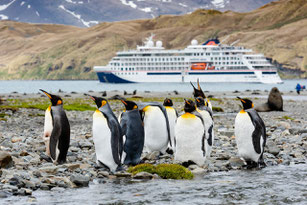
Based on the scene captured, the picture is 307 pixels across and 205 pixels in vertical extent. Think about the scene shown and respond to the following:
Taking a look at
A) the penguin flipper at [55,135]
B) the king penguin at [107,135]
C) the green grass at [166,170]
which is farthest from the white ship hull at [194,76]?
the king penguin at [107,135]

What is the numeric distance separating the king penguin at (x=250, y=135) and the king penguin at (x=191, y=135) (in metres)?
0.78

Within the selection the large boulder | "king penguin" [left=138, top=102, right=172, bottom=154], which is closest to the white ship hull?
the large boulder

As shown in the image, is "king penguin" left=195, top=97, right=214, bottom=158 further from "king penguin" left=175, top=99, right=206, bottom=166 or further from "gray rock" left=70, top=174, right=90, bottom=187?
"gray rock" left=70, top=174, right=90, bottom=187

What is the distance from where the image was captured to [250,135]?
27.7 ft

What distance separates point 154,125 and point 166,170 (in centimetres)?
180

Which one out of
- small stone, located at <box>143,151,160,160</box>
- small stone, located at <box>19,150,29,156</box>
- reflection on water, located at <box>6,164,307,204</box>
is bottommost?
reflection on water, located at <box>6,164,307,204</box>

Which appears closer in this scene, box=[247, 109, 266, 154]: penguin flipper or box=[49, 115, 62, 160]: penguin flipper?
box=[49, 115, 62, 160]: penguin flipper

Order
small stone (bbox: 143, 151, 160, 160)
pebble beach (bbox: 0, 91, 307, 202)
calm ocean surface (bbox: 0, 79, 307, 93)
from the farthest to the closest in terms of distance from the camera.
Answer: calm ocean surface (bbox: 0, 79, 307, 93) → small stone (bbox: 143, 151, 160, 160) → pebble beach (bbox: 0, 91, 307, 202)

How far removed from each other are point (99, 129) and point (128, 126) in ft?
2.70

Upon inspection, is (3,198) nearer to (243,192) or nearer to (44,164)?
(44,164)

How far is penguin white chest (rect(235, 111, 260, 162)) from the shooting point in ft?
27.7

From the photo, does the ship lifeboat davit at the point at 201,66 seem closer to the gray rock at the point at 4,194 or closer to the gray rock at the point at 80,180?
the gray rock at the point at 80,180

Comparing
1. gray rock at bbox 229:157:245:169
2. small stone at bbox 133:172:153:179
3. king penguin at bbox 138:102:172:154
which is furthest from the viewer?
king penguin at bbox 138:102:172:154

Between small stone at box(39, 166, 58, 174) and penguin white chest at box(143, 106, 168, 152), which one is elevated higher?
penguin white chest at box(143, 106, 168, 152)
